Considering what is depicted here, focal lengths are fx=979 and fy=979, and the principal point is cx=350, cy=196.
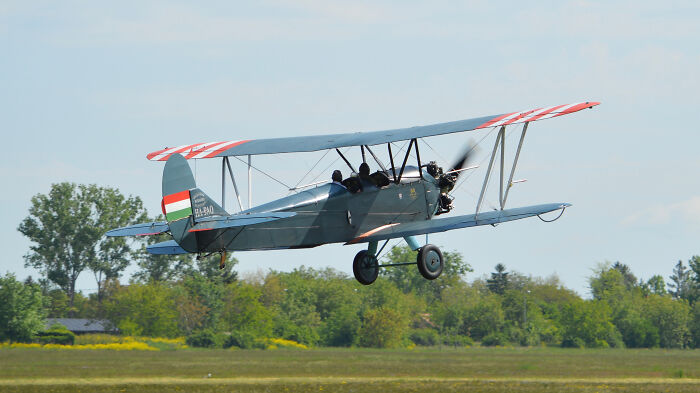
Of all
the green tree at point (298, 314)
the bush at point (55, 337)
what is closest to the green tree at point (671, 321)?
the green tree at point (298, 314)

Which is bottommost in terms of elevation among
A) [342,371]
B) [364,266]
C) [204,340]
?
[342,371]

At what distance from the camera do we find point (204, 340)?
215 ft

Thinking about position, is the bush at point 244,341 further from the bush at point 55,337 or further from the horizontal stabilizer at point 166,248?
the horizontal stabilizer at point 166,248

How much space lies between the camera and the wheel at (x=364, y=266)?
17.9 meters

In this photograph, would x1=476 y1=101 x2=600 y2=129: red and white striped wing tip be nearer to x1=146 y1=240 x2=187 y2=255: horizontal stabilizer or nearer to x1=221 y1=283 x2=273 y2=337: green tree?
x1=146 y1=240 x2=187 y2=255: horizontal stabilizer

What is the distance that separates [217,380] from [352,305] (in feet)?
96.9

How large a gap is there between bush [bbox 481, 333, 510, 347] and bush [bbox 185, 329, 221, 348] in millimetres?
20136

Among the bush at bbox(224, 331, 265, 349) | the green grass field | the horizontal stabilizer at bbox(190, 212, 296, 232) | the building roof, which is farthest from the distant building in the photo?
the horizontal stabilizer at bbox(190, 212, 296, 232)

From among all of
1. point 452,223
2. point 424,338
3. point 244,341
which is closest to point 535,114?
point 452,223

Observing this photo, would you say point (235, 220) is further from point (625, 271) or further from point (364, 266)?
point (625, 271)

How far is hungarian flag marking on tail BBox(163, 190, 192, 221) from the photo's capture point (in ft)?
50.1

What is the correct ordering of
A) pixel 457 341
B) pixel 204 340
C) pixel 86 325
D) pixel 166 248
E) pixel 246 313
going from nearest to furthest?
pixel 166 248 → pixel 204 340 → pixel 246 313 → pixel 457 341 → pixel 86 325

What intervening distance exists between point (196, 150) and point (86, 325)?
189 ft

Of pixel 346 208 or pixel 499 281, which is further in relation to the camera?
pixel 499 281
